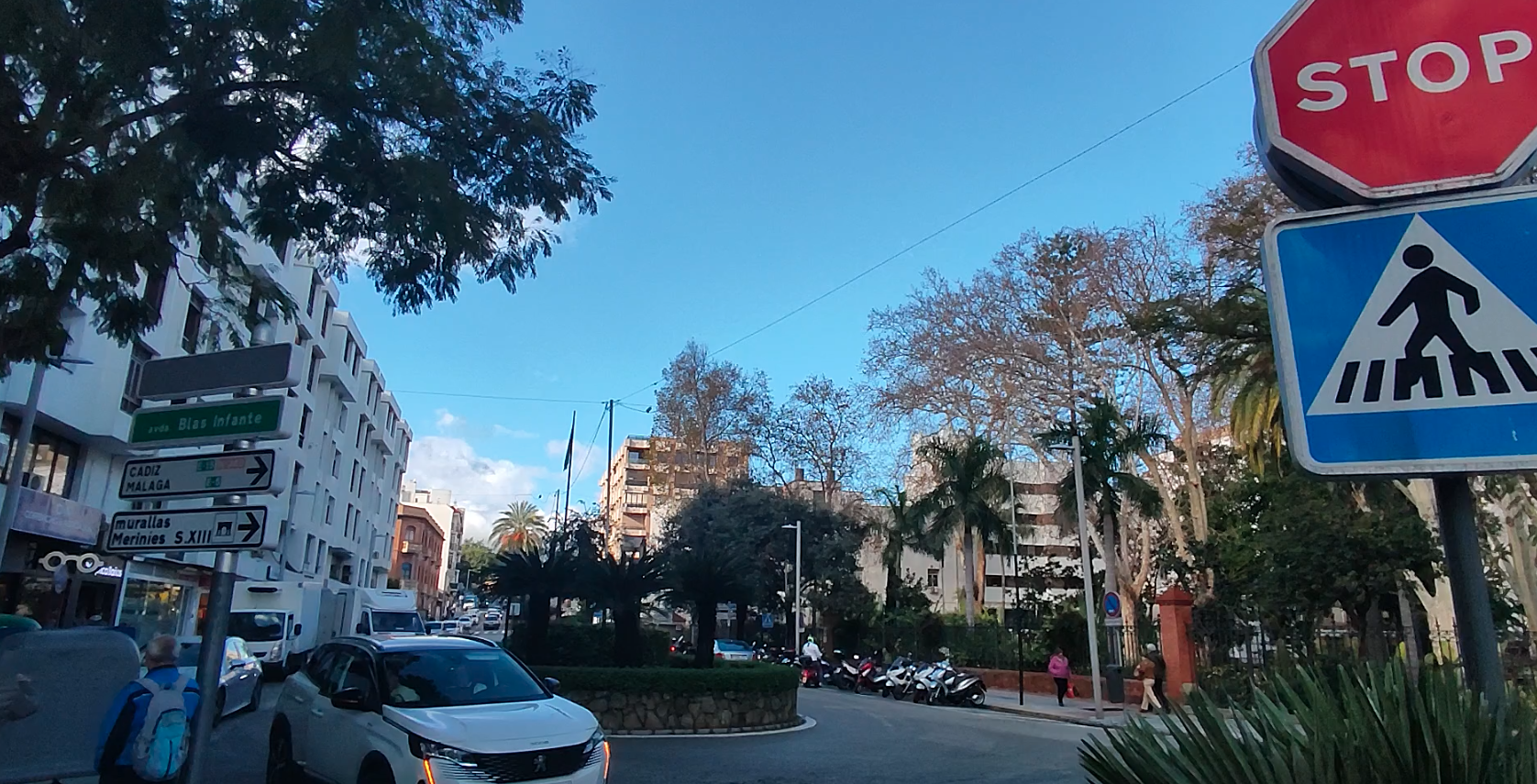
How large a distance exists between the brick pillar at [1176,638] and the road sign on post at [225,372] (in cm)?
2127

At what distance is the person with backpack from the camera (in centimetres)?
546

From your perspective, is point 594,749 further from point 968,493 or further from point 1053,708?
point 968,493

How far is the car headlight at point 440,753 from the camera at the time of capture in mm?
6906

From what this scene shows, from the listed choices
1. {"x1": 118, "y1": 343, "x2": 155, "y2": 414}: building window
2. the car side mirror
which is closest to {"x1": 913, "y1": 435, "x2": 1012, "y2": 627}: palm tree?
{"x1": 118, "y1": 343, "x2": 155, "y2": 414}: building window

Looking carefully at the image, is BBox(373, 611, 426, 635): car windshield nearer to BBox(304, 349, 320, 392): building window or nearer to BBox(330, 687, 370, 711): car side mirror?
BBox(304, 349, 320, 392): building window

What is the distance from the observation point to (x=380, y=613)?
88.2 feet

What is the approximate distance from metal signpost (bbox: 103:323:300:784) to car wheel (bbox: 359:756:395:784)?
2.22 metres

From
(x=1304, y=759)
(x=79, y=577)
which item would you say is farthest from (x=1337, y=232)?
(x=79, y=577)

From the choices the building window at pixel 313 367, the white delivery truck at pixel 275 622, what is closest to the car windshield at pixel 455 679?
the white delivery truck at pixel 275 622

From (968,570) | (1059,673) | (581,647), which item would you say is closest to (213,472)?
(581,647)

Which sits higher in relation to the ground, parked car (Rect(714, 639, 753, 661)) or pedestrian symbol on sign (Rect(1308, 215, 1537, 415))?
pedestrian symbol on sign (Rect(1308, 215, 1537, 415))

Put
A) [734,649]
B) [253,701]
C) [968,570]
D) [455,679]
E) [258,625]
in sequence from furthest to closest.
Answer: [968,570], [734,649], [258,625], [253,701], [455,679]

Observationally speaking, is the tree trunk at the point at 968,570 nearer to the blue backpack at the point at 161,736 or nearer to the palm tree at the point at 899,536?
the palm tree at the point at 899,536

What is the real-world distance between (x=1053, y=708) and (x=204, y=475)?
21.7 meters
